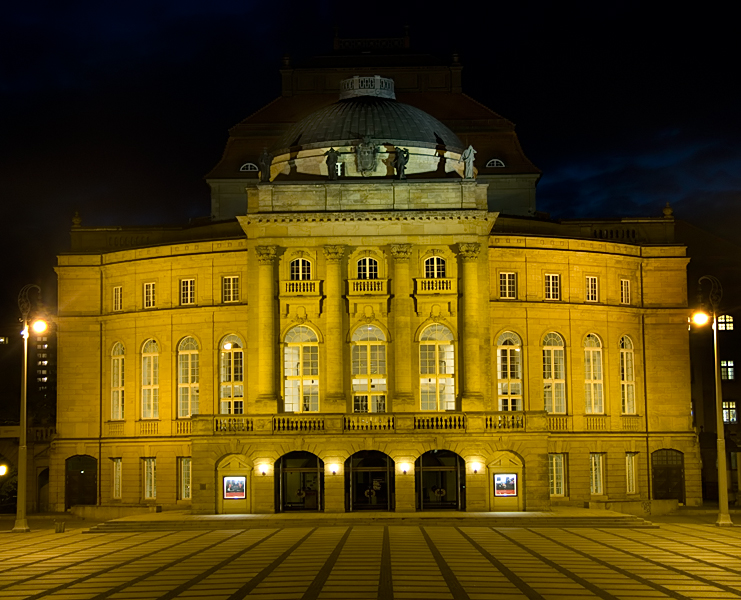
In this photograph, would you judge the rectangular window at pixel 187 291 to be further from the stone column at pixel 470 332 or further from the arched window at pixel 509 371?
the arched window at pixel 509 371

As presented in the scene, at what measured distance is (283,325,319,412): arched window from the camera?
76.8 metres

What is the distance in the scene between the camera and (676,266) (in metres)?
87.4

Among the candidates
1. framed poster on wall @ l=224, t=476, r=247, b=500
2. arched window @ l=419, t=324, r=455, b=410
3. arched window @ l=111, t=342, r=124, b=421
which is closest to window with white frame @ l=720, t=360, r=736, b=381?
arched window @ l=419, t=324, r=455, b=410

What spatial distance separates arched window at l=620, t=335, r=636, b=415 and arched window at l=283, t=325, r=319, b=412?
68.0 ft

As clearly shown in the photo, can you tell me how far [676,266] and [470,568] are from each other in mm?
46054

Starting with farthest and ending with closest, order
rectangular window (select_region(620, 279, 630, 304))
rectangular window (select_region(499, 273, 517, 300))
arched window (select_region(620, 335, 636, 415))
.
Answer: rectangular window (select_region(620, 279, 630, 304)), arched window (select_region(620, 335, 636, 415)), rectangular window (select_region(499, 273, 517, 300))

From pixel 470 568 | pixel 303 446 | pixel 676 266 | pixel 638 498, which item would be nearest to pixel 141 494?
pixel 303 446

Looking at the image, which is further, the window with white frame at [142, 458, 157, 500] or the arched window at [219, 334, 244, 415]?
the window with white frame at [142, 458, 157, 500]

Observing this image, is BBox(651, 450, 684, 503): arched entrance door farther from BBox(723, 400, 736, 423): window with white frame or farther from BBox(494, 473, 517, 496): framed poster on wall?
BBox(723, 400, 736, 423): window with white frame

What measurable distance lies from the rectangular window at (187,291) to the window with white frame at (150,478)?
10.1 m

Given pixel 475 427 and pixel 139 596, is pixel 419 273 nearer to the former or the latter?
pixel 475 427

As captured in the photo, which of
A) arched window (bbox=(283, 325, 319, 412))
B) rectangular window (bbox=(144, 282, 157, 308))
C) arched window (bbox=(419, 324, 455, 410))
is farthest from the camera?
rectangular window (bbox=(144, 282, 157, 308))

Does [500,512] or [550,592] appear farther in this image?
[500,512]

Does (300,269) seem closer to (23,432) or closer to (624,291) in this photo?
(23,432)
